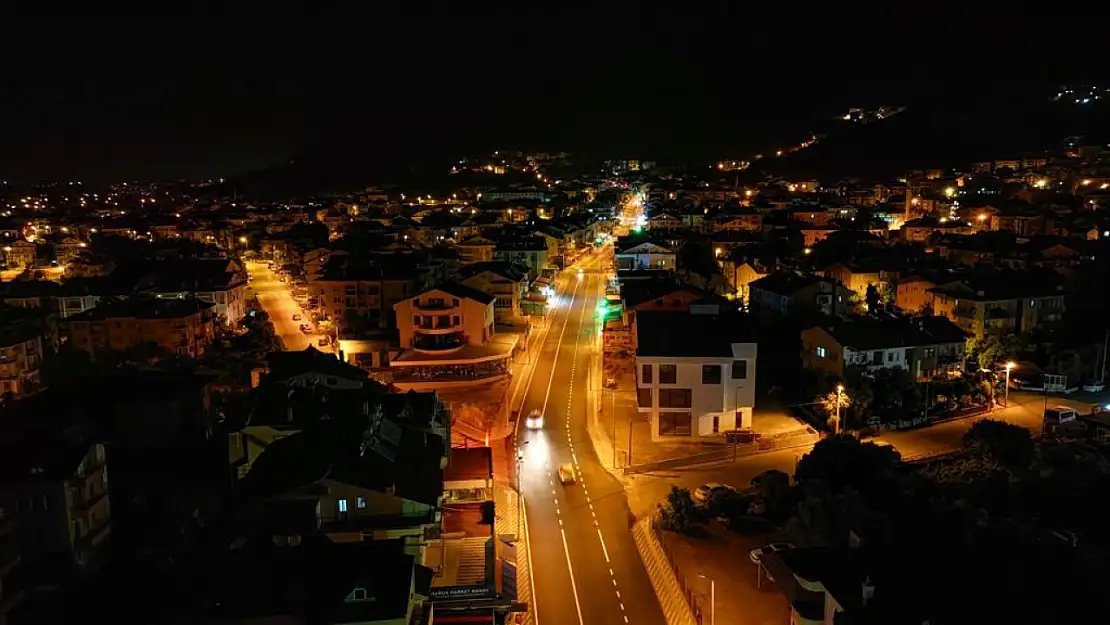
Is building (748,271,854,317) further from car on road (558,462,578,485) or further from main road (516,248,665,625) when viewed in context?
car on road (558,462,578,485)

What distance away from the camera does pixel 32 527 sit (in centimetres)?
988

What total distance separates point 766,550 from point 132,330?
1999 cm

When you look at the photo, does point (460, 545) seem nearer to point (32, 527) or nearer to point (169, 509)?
point (169, 509)

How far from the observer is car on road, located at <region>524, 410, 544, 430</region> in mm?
15625

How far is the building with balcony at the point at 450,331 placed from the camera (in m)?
20.6

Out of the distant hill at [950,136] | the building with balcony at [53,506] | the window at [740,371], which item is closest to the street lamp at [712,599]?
the window at [740,371]

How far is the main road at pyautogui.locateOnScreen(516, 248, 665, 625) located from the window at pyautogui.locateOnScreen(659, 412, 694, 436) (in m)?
1.45

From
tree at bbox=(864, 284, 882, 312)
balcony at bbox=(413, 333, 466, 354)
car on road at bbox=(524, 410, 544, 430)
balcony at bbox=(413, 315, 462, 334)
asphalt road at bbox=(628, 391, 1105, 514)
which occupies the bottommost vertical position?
asphalt road at bbox=(628, 391, 1105, 514)

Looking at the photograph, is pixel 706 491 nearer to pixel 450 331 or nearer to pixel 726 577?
pixel 726 577

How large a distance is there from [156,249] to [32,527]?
35911 mm

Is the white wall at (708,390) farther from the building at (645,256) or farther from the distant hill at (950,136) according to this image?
the distant hill at (950,136)

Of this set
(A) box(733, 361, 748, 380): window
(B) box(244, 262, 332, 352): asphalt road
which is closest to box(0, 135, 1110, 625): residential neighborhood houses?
(A) box(733, 361, 748, 380): window

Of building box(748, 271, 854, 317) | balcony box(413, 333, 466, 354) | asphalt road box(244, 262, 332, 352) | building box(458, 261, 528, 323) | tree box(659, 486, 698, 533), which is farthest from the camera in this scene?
building box(458, 261, 528, 323)

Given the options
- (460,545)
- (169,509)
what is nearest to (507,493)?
(460,545)
